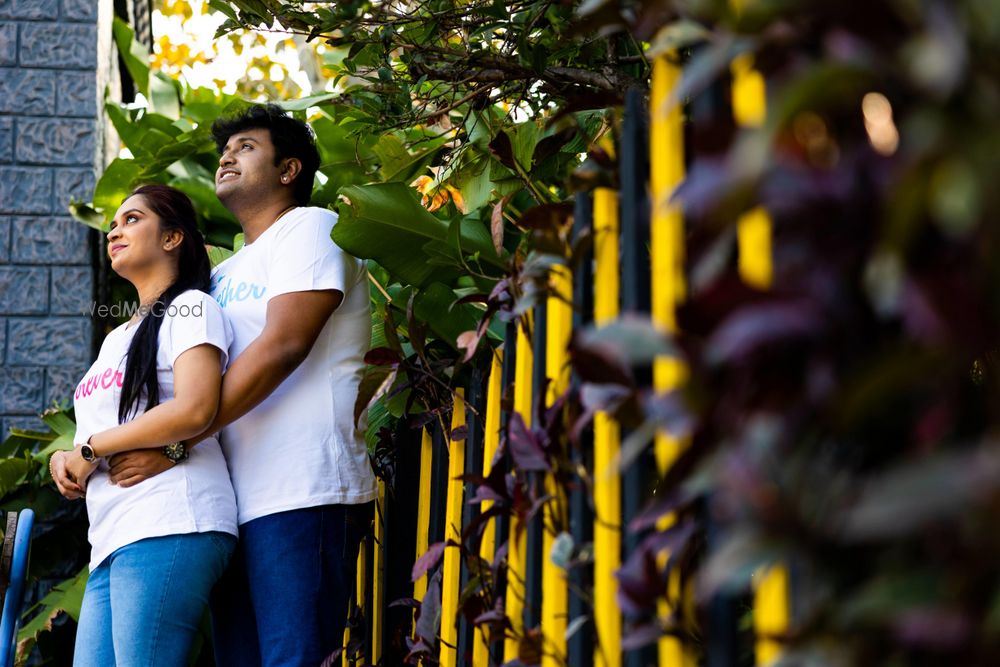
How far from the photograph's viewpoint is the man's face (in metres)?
2.80

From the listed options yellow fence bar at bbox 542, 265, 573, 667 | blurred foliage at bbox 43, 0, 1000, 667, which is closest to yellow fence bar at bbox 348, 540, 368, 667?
yellow fence bar at bbox 542, 265, 573, 667

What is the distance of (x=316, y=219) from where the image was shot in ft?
8.61

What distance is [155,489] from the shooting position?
2406mm

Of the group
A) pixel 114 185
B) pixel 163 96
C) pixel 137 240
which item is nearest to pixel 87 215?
pixel 114 185

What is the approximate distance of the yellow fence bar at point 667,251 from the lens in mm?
1052

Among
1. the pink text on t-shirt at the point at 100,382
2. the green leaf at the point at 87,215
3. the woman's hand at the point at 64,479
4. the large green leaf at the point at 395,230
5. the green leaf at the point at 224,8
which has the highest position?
the green leaf at the point at 87,215

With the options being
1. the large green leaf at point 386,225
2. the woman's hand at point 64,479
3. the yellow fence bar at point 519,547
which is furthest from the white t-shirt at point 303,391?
the yellow fence bar at point 519,547

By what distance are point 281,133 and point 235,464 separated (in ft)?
2.91

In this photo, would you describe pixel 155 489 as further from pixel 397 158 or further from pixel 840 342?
pixel 840 342

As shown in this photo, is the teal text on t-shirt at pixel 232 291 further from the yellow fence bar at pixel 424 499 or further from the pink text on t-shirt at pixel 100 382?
the yellow fence bar at pixel 424 499

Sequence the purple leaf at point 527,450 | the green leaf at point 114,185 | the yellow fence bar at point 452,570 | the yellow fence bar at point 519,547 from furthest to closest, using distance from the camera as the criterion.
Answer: the green leaf at point 114,185 → the yellow fence bar at point 452,570 → the yellow fence bar at point 519,547 → the purple leaf at point 527,450

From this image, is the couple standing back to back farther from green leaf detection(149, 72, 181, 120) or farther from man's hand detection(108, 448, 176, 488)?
green leaf detection(149, 72, 181, 120)

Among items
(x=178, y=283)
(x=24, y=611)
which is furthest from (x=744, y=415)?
(x=24, y=611)

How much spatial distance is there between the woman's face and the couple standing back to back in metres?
0.12
